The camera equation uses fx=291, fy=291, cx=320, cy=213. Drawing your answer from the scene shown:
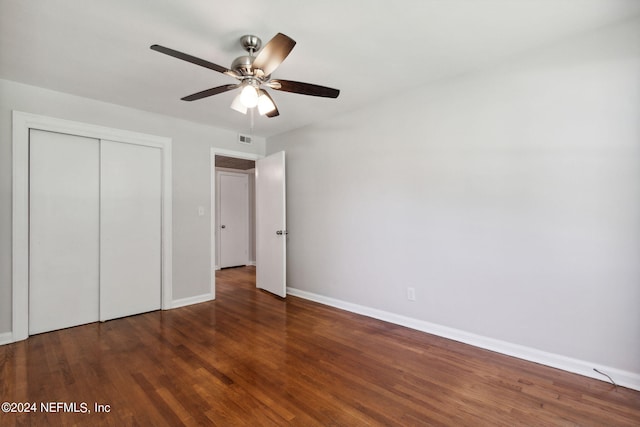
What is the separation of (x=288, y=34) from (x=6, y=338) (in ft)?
11.9

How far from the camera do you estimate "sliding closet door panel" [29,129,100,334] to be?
2883mm

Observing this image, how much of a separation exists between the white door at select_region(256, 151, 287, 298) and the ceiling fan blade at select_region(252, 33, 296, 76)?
221 cm

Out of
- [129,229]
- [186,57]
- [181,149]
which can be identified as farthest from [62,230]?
[186,57]

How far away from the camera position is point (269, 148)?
4.71 meters

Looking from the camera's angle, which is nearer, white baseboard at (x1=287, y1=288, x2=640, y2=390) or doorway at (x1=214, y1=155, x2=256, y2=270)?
white baseboard at (x1=287, y1=288, x2=640, y2=390)

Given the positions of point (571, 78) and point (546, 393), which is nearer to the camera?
point (546, 393)

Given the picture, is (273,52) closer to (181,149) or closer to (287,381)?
(287,381)

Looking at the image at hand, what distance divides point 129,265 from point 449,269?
3538 millimetres

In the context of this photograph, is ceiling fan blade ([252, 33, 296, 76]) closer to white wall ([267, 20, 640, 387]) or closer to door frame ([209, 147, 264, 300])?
white wall ([267, 20, 640, 387])

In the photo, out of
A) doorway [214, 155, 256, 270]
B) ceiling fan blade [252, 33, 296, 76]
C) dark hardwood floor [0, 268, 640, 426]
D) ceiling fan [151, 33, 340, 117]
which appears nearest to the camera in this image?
ceiling fan blade [252, 33, 296, 76]

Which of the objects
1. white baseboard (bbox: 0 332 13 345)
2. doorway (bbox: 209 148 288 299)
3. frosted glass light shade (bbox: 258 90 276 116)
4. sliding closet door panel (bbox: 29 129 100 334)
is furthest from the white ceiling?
white baseboard (bbox: 0 332 13 345)

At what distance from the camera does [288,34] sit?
80.1 inches

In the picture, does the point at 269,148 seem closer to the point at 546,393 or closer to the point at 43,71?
the point at 43,71

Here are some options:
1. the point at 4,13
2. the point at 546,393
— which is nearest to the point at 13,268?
the point at 4,13
